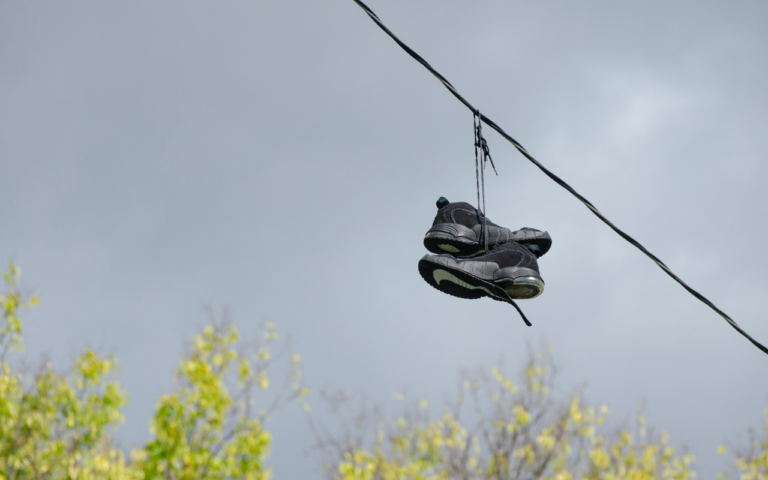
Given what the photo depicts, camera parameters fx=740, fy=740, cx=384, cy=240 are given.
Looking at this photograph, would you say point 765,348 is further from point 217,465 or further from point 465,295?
point 217,465

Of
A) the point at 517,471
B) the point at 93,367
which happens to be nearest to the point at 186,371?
the point at 93,367

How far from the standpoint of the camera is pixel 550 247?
4.88 metres

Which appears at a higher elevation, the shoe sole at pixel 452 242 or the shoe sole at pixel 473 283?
the shoe sole at pixel 452 242

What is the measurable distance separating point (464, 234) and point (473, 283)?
374 mm

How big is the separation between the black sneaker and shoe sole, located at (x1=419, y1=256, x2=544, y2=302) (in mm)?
248

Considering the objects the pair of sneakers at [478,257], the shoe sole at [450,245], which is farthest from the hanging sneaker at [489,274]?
the shoe sole at [450,245]

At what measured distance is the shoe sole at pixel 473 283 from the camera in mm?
4258

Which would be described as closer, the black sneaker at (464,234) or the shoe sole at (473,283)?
the shoe sole at (473,283)


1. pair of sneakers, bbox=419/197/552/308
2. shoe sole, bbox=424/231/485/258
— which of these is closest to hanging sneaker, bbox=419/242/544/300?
pair of sneakers, bbox=419/197/552/308

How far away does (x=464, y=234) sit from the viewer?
4551mm

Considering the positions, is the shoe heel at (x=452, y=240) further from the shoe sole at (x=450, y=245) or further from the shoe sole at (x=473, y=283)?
the shoe sole at (x=473, y=283)

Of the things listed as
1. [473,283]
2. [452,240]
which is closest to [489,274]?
[473,283]

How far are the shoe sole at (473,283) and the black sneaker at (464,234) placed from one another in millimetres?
248

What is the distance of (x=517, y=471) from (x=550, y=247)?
8025mm
